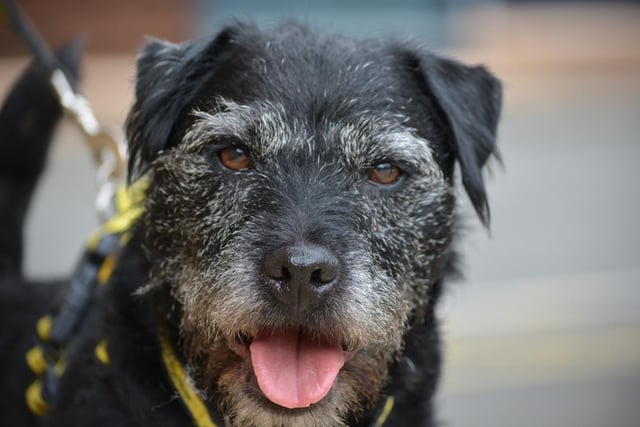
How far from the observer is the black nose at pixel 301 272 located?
3107 millimetres

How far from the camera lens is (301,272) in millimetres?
3104

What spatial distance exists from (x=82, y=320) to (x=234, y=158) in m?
0.99

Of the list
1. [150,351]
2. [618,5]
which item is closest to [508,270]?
[150,351]

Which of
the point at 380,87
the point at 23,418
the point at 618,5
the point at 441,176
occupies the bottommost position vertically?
the point at 618,5

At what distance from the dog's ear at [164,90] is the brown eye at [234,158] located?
22 cm

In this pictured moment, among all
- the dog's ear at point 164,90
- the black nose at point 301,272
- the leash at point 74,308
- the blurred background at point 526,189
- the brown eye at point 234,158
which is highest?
the dog's ear at point 164,90

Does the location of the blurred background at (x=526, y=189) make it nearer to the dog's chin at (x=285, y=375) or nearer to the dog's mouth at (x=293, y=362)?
the dog's chin at (x=285, y=375)

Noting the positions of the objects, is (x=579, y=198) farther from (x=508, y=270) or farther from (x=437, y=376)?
(x=437, y=376)

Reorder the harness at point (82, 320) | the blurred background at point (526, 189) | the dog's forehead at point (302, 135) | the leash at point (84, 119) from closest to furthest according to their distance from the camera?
the dog's forehead at point (302, 135) < the harness at point (82, 320) < the leash at point (84, 119) < the blurred background at point (526, 189)

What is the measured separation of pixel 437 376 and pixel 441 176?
75 cm

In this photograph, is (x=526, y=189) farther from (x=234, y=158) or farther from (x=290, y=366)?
(x=290, y=366)

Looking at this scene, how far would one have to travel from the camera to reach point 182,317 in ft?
11.4

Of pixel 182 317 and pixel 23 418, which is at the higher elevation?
pixel 182 317

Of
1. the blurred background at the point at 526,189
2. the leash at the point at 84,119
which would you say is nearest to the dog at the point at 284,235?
the blurred background at the point at 526,189
